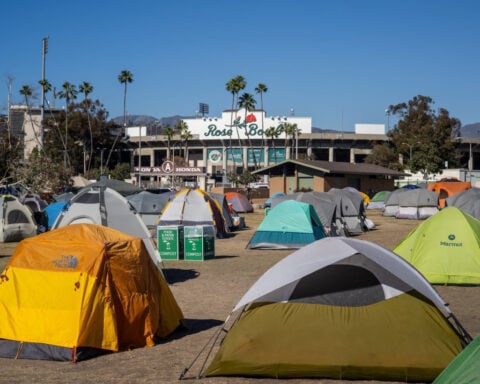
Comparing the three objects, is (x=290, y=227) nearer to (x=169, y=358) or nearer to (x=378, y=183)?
(x=169, y=358)

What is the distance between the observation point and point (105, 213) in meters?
16.7

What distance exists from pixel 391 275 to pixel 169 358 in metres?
3.14

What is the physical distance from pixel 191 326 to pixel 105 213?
6069 millimetres

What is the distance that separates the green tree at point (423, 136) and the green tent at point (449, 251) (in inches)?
2385

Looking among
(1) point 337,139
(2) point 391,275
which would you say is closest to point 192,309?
(2) point 391,275

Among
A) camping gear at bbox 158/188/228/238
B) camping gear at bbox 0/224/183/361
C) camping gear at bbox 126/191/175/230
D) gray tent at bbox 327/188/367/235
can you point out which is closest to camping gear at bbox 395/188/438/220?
gray tent at bbox 327/188/367/235

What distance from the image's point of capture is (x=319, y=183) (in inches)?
2253

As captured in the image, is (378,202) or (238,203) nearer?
(238,203)

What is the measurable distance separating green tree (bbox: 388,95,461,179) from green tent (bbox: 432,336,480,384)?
7090 centimetres

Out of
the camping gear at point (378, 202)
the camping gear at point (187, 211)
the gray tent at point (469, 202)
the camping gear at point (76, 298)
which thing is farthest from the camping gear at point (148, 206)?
the camping gear at point (378, 202)

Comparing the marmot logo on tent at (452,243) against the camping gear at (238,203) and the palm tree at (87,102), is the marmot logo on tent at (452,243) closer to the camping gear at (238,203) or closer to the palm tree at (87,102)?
the camping gear at (238,203)

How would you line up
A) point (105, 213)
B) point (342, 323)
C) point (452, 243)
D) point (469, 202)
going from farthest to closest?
point (469, 202), point (105, 213), point (452, 243), point (342, 323)

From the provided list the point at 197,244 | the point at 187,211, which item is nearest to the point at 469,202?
the point at 187,211

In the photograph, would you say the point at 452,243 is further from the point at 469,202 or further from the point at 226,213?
the point at 469,202
